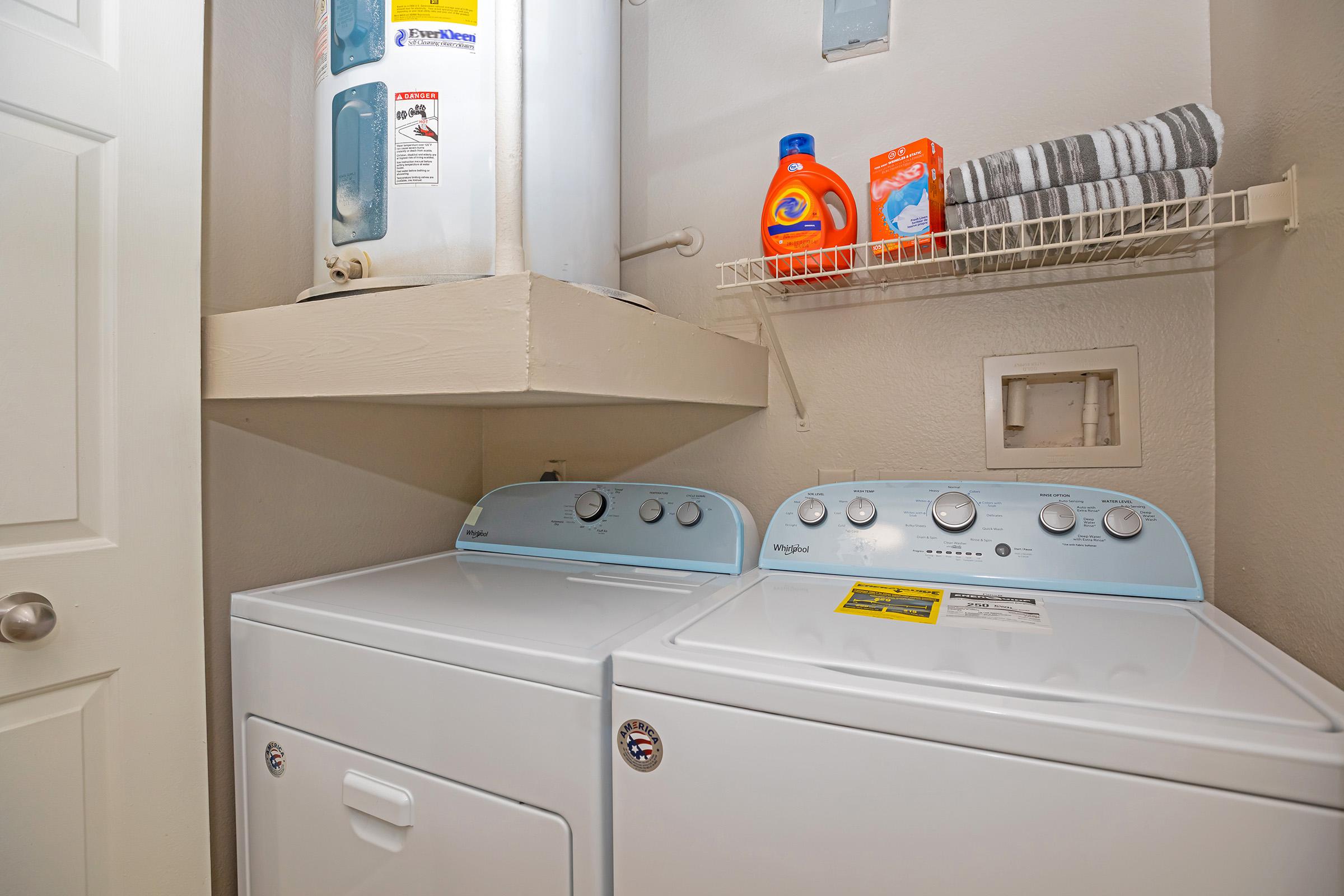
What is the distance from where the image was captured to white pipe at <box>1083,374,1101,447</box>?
1.20 m

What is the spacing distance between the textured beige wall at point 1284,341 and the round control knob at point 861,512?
1.77 ft

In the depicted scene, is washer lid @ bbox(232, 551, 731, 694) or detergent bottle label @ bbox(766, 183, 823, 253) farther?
detergent bottle label @ bbox(766, 183, 823, 253)

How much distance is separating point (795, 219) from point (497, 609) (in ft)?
2.79

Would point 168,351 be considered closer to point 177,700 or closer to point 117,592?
point 117,592

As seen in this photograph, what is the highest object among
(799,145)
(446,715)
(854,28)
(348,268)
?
(854,28)

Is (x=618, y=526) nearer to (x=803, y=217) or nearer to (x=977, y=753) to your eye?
(x=803, y=217)

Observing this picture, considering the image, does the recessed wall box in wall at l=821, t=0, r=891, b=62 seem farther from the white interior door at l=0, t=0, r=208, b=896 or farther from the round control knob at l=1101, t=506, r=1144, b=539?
the white interior door at l=0, t=0, r=208, b=896

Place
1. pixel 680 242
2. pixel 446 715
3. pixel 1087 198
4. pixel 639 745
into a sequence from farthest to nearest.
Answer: pixel 680 242
pixel 1087 198
pixel 446 715
pixel 639 745

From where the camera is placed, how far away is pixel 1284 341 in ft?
2.88

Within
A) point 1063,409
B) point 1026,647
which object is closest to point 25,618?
point 1026,647

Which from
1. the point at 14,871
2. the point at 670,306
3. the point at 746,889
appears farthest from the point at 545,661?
the point at 670,306

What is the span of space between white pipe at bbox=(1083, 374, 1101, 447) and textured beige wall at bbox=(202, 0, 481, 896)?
141 centimetres

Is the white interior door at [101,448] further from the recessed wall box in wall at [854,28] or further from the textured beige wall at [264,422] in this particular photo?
the recessed wall box in wall at [854,28]

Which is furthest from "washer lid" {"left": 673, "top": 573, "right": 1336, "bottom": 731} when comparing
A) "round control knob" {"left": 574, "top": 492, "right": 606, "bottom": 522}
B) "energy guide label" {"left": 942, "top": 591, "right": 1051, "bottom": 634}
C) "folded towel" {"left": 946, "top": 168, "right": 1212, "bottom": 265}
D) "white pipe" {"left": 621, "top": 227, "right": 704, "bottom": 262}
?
"white pipe" {"left": 621, "top": 227, "right": 704, "bottom": 262}
